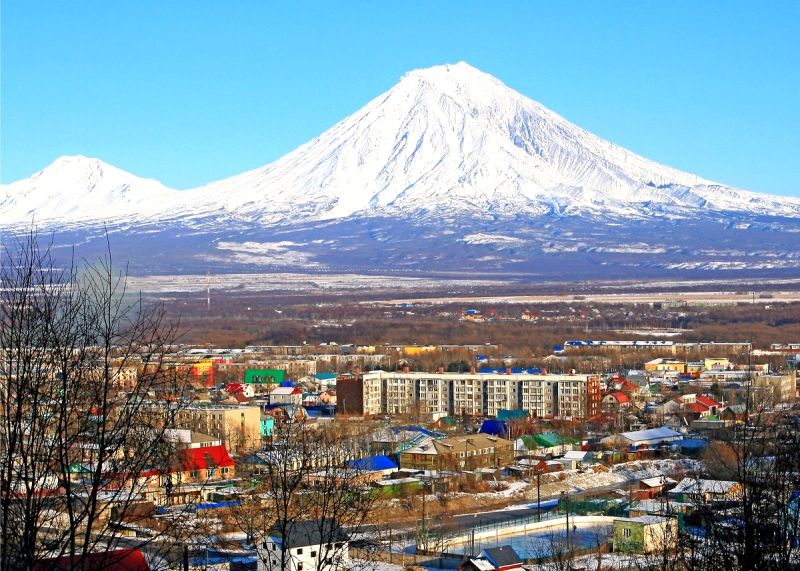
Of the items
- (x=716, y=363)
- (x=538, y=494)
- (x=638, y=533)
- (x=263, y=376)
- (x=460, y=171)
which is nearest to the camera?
(x=638, y=533)

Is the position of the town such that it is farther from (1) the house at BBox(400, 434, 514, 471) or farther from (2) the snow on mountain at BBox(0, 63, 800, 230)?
(2) the snow on mountain at BBox(0, 63, 800, 230)

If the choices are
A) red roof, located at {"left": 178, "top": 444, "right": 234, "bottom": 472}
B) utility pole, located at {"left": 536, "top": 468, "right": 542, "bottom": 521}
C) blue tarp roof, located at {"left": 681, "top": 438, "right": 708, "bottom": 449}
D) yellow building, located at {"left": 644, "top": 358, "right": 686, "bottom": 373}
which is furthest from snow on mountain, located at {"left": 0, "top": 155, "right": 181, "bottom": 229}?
utility pole, located at {"left": 536, "top": 468, "right": 542, "bottom": 521}

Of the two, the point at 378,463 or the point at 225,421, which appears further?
the point at 225,421

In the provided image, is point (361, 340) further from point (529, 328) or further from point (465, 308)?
point (465, 308)

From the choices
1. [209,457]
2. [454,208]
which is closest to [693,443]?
[209,457]

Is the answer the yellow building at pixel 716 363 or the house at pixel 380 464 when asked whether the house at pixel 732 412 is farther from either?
the yellow building at pixel 716 363

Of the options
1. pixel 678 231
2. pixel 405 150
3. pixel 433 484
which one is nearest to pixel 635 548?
pixel 433 484

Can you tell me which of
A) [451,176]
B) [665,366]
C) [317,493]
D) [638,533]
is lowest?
[665,366]

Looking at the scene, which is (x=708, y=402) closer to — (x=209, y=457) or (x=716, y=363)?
(x=716, y=363)

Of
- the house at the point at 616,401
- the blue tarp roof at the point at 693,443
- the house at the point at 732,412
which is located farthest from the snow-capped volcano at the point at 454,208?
the blue tarp roof at the point at 693,443
